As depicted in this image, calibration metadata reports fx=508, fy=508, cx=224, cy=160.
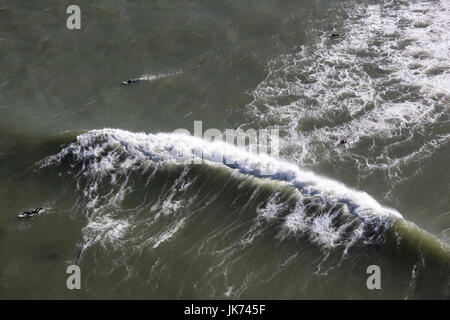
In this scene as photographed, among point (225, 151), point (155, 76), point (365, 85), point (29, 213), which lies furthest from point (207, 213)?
point (365, 85)

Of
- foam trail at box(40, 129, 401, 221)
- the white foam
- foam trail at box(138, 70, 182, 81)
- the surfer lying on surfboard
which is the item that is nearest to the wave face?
foam trail at box(40, 129, 401, 221)

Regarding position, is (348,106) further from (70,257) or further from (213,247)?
(70,257)

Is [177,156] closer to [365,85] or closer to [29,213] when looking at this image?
[29,213]

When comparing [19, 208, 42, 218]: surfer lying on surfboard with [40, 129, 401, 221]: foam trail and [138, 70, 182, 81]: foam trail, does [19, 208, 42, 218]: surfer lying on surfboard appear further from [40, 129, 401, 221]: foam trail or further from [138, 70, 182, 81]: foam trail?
[138, 70, 182, 81]: foam trail

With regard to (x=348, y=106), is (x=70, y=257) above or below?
below
